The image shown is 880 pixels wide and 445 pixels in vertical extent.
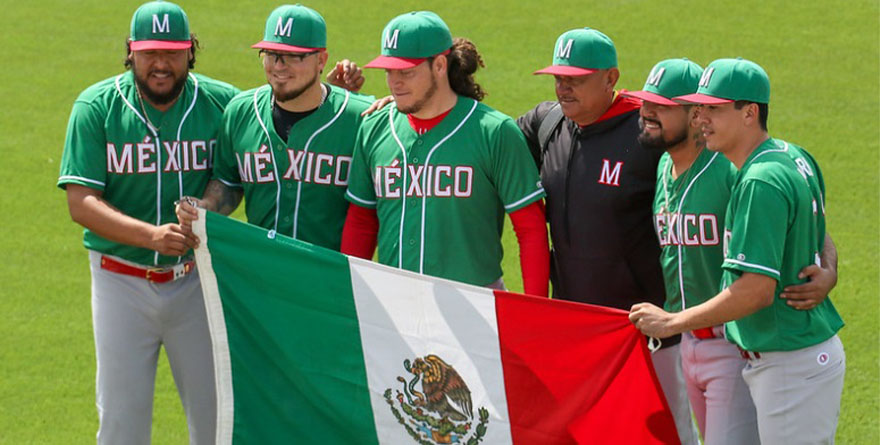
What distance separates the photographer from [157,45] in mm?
6266

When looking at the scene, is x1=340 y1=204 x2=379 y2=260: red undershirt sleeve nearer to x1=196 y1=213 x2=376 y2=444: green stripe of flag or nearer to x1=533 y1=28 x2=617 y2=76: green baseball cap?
x1=196 y1=213 x2=376 y2=444: green stripe of flag

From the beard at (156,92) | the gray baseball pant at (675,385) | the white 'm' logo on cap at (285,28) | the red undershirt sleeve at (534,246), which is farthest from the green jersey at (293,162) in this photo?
the gray baseball pant at (675,385)

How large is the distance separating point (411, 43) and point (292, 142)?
0.79 metres

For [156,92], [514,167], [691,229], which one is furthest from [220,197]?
[691,229]

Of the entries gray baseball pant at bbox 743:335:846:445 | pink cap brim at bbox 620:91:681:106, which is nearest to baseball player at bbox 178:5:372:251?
pink cap brim at bbox 620:91:681:106

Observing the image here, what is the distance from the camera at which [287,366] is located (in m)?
5.99

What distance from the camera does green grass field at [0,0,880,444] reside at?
345 inches

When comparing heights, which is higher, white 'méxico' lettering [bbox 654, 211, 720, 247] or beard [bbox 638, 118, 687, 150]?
beard [bbox 638, 118, 687, 150]

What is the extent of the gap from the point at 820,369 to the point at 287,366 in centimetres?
232

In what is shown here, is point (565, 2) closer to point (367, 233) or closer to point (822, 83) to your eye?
point (822, 83)

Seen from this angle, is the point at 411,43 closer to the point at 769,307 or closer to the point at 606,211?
the point at 606,211

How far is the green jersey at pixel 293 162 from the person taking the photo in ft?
20.8

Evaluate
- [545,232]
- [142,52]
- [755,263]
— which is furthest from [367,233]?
[755,263]

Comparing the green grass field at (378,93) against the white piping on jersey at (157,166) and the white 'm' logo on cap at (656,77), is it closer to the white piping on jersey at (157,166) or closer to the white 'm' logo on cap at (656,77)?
the white piping on jersey at (157,166)
